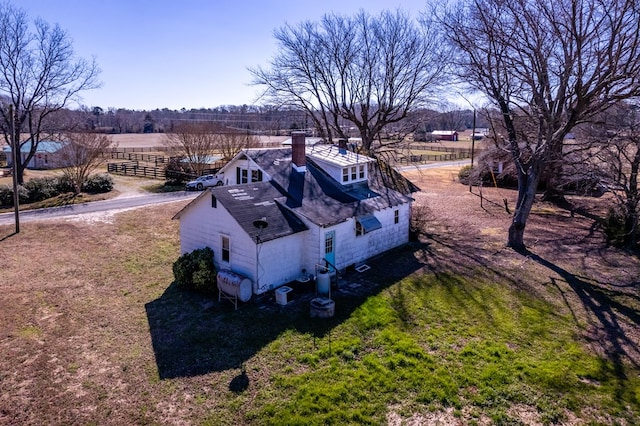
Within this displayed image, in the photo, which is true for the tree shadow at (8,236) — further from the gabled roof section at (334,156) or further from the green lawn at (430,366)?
the gabled roof section at (334,156)

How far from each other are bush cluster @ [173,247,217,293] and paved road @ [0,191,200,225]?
16166 millimetres

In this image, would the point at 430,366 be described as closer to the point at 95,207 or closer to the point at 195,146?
the point at 95,207

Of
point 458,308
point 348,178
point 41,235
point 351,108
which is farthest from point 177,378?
point 351,108

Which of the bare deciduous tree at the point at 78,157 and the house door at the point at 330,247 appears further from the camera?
the bare deciduous tree at the point at 78,157

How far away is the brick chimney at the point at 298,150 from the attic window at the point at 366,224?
404 centimetres

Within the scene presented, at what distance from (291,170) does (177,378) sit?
38.3 feet

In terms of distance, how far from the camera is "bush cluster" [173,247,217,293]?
15625 mm

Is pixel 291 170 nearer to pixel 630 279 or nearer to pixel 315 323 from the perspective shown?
pixel 315 323

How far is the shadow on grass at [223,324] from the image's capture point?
1132cm

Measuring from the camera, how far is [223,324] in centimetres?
1334

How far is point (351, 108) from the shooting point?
35.4 m

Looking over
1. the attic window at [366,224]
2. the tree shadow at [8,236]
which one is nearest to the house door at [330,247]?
the attic window at [366,224]

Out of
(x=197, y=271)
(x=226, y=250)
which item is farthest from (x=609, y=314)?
(x=197, y=271)

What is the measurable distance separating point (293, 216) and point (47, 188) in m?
26.4
